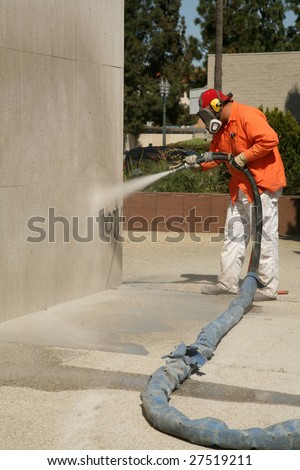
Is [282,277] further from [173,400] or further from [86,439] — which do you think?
[86,439]

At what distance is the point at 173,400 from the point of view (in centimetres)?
457

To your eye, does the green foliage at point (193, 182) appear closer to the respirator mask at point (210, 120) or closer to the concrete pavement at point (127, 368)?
the concrete pavement at point (127, 368)

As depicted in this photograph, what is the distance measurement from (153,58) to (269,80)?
22.9 meters

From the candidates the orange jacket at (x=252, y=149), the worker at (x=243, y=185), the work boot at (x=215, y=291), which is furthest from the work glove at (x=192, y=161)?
the work boot at (x=215, y=291)

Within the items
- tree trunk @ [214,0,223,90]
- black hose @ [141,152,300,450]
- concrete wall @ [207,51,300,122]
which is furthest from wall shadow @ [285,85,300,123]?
black hose @ [141,152,300,450]

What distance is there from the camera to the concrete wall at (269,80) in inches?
1105

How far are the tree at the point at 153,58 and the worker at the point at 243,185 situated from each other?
41.3 m

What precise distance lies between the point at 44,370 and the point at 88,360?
31 centimetres

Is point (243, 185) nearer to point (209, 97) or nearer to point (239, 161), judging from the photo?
point (239, 161)

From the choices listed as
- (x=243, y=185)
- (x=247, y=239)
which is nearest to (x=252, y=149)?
(x=243, y=185)

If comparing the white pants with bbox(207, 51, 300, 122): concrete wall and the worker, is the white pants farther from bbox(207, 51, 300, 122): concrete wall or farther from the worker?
bbox(207, 51, 300, 122): concrete wall

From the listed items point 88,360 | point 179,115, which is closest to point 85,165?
point 88,360

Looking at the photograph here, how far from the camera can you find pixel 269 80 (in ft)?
92.6

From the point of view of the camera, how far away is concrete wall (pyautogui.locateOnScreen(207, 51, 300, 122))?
28.1 meters
